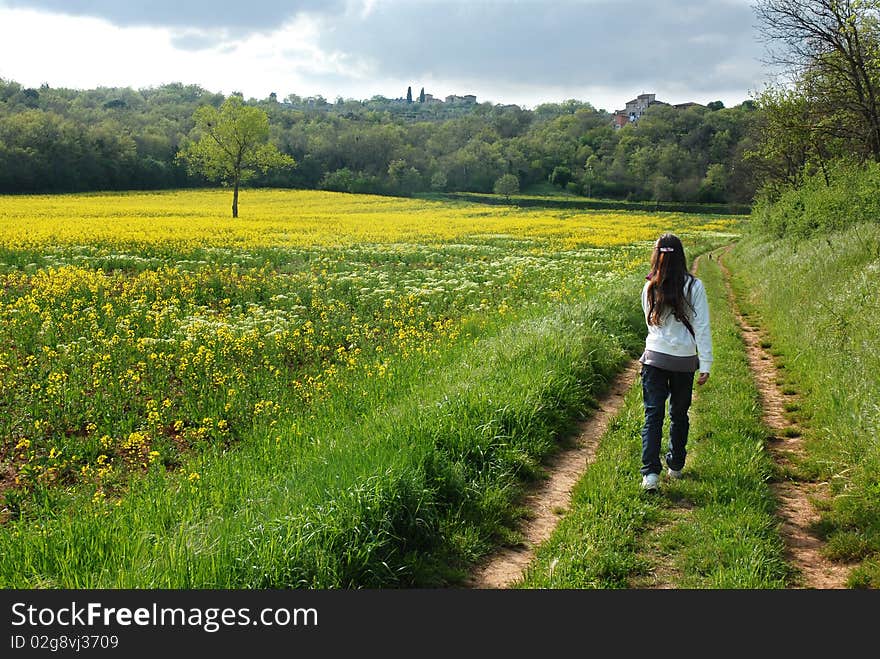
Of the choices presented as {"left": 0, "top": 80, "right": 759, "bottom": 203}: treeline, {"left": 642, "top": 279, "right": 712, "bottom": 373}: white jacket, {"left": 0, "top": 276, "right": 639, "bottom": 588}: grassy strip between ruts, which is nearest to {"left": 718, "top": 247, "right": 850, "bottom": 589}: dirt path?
{"left": 642, "top": 279, "right": 712, "bottom": 373}: white jacket

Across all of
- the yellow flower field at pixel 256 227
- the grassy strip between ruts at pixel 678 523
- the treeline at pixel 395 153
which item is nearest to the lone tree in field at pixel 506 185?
the treeline at pixel 395 153

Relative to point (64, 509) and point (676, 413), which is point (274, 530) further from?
point (676, 413)

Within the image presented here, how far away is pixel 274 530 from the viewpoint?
13.0 feet

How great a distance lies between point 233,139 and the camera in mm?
48656

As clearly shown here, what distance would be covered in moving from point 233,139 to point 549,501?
4907 cm

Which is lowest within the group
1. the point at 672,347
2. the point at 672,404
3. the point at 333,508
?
the point at 333,508

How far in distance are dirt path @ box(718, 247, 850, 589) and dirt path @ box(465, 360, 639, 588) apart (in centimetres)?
167

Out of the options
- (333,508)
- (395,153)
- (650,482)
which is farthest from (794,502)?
(395,153)

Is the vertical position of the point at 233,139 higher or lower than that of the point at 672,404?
higher

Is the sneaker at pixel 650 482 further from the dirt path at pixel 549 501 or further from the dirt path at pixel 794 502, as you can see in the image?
the dirt path at pixel 794 502

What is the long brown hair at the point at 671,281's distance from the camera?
5508mm

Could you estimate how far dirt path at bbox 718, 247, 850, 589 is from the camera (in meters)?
4.27

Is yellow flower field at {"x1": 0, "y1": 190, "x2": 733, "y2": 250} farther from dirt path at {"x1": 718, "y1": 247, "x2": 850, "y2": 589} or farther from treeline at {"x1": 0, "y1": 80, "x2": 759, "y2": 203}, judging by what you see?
dirt path at {"x1": 718, "y1": 247, "x2": 850, "y2": 589}

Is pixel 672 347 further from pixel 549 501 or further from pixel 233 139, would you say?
pixel 233 139
